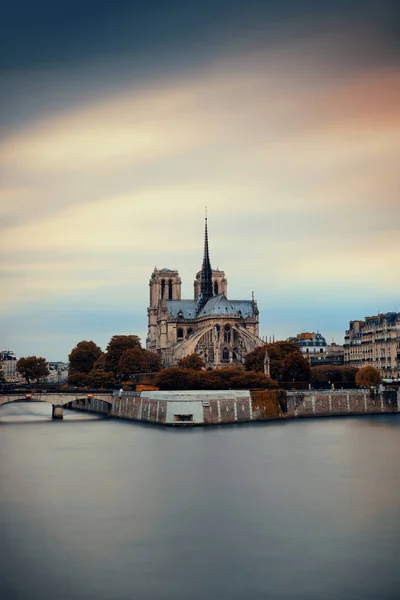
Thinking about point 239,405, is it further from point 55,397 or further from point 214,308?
point 214,308

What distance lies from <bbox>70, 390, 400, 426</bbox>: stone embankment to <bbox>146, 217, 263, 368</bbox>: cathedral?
126ft

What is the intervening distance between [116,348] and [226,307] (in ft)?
88.0

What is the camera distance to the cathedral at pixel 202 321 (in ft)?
392

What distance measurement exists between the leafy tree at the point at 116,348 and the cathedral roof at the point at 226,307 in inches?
853

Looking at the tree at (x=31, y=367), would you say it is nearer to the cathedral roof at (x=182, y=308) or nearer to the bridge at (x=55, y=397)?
the cathedral roof at (x=182, y=308)

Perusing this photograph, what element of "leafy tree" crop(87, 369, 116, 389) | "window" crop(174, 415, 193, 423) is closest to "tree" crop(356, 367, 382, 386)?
"leafy tree" crop(87, 369, 116, 389)

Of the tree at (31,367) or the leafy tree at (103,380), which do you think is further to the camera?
the tree at (31,367)

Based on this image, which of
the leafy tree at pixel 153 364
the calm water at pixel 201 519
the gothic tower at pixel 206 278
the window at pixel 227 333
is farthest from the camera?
the gothic tower at pixel 206 278

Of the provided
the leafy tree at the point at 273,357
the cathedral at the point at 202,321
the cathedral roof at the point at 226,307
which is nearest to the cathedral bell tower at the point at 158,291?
the cathedral at the point at 202,321

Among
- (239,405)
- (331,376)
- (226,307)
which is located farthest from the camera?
(226,307)

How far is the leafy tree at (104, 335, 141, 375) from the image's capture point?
9975 cm

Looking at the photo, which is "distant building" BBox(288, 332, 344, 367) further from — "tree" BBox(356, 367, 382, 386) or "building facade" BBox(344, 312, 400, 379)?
"tree" BBox(356, 367, 382, 386)

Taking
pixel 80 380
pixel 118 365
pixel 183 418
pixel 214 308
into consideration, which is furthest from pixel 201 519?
pixel 214 308

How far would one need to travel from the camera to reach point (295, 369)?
288 feet
